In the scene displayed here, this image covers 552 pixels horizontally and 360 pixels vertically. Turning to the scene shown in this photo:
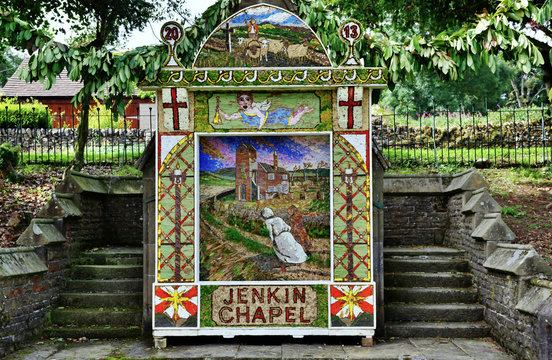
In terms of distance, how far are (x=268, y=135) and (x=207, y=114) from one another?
880mm

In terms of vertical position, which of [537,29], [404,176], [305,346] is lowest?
[305,346]

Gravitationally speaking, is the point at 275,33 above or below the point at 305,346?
above

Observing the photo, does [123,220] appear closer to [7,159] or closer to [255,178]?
[255,178]

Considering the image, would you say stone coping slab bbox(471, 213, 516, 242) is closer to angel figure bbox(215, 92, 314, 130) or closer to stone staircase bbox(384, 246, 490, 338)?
stone staircase bbox(384, 246, 490, 338)

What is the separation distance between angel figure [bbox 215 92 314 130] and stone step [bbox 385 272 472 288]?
3.01 metres

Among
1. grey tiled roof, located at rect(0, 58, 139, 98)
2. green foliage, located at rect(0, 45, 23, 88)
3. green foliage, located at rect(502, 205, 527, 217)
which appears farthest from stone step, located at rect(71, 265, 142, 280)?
green foliage, located at rect(0, 45, 23, 88)

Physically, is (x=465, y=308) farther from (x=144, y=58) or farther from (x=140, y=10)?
(x=140, y=10)

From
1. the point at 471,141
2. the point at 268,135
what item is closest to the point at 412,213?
the point at 268,135

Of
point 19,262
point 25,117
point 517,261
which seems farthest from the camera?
point 25,117

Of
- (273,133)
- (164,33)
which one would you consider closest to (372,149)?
(273,133)

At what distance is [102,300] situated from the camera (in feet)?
25.7

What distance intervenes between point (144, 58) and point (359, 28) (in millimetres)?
2959

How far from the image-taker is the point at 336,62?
8.23 metres

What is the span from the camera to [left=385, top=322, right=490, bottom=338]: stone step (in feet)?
23.6
